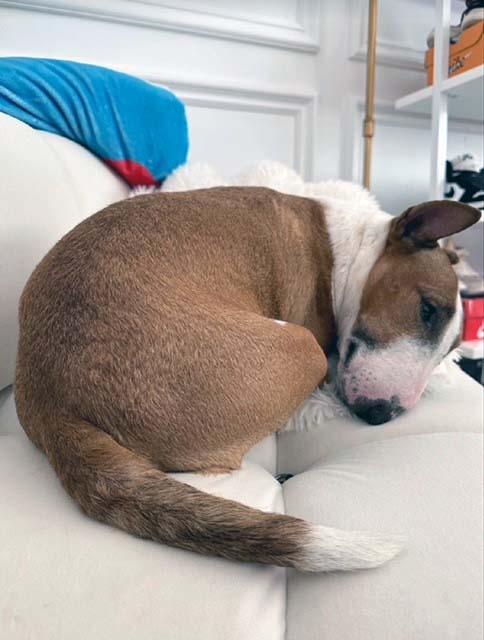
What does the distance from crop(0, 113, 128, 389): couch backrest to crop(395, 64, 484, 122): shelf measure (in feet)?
4.34

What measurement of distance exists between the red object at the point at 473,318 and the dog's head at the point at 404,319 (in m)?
0.78

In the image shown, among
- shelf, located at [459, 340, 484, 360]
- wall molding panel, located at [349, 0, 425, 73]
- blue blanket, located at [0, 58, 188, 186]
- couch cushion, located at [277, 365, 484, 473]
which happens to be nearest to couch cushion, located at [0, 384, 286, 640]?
couch cushion, located at [277, 365, 484, 473]

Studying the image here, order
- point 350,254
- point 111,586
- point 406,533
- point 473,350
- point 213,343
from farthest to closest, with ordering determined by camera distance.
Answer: point 473,350 < point 350,254 < point 213,343 < point 406,533 < point 111,586

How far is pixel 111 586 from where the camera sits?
44 cm

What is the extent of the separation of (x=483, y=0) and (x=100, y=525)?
6.71 ft

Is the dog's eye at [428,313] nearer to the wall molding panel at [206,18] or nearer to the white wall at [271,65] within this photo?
the white wall at [271,65]

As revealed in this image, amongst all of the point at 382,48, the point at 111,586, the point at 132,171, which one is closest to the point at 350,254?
the point at 132,171

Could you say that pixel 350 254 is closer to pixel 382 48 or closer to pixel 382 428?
pixel 382 428

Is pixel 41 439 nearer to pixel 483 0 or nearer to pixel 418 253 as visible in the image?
pixel 418 253

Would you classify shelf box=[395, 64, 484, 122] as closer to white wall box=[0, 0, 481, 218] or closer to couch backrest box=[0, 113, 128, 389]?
white wall box=[0, 0, 481, 218]

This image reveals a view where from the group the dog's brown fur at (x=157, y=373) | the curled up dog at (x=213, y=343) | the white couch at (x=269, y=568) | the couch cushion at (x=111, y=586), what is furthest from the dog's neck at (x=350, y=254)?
the couch cushion at (x=111, y=586)

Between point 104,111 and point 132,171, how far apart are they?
0.17m

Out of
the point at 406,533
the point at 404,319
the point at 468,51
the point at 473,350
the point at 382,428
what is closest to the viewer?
A: the point at 406,533

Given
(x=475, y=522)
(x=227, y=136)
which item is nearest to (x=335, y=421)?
(x=475, y=522)
